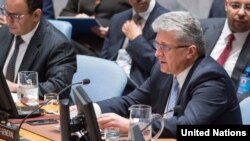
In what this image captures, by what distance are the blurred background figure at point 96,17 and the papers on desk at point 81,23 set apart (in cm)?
5

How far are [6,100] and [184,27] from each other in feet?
3.31

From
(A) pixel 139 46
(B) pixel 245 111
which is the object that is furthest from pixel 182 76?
(A) pixel 139 46

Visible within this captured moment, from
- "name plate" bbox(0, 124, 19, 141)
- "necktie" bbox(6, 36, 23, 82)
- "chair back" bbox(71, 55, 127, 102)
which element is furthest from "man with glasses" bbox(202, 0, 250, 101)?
"name plate" bbox(0, 124, 19, 141)

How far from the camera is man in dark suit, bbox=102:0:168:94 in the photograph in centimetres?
520

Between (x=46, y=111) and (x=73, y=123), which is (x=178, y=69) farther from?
(x=73, y=123)

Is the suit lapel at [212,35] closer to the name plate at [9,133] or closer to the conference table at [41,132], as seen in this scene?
the conference table at [41,132]

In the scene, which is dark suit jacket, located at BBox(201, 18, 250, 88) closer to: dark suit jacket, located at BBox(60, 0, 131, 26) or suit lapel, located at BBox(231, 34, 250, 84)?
suit lapel, located at BBox(231, 34, 250, 84)

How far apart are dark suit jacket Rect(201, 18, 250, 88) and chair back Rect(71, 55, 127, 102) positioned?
0.70 meters

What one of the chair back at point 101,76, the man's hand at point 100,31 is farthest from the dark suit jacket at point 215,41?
the man's hand at point 100,31

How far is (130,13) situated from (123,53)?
0.36 metres

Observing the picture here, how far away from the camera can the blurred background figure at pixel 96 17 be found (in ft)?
20.9

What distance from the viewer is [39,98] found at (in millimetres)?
4250

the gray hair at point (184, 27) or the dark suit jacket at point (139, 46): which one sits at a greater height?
the gray hair at point (184, 27)

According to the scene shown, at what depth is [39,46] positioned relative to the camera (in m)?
4.48
